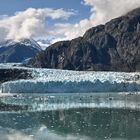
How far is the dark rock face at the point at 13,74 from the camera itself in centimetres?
11744

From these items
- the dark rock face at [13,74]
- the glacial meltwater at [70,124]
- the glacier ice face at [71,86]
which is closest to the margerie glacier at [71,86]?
the glacier ice face at [71,86]

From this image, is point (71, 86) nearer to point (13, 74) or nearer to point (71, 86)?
point (71, 86)

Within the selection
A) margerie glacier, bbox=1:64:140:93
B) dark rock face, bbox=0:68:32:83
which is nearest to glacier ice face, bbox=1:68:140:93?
margerie glacier, bbox=1:64:140:93

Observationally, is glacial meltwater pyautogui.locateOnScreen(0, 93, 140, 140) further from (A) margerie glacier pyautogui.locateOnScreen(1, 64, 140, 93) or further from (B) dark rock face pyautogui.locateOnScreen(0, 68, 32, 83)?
(B) dark rock face pyautogui.locateOnScreen(0, 68, 32, 83)

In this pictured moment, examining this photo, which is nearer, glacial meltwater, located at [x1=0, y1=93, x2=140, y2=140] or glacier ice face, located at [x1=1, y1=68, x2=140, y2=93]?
glacial meltwater, located at [x1=0, y1=93, x2=140, y2=140]

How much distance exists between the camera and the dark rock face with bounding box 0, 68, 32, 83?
11744 cm

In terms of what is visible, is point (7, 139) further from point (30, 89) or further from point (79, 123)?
point (30, 89)

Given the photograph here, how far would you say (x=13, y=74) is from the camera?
122m

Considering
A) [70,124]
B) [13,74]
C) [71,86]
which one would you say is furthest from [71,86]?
[70,124]

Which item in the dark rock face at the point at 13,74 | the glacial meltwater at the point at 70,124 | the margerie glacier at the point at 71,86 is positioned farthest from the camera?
the dark rock face at the point at 13,74

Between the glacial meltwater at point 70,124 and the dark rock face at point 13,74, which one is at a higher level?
the dark rock face at point 13,74

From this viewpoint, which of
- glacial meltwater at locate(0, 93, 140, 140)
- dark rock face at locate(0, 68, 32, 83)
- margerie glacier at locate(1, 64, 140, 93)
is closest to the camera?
glacial meltwater at locate(0, 93, 140, 140)

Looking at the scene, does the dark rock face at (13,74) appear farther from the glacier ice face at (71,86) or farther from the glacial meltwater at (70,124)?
the glacial meltwater at (70,124)

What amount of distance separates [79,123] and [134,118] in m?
5.31
